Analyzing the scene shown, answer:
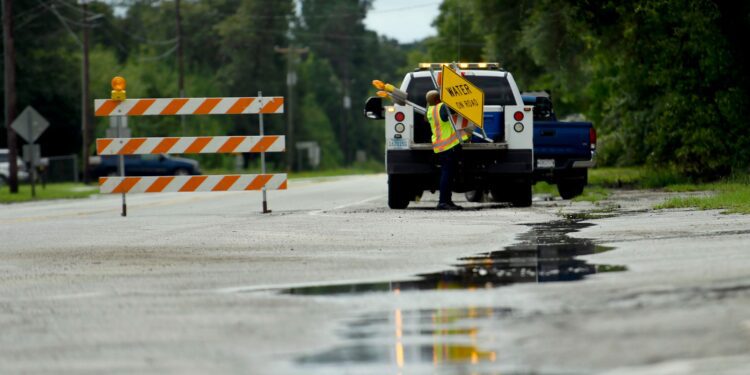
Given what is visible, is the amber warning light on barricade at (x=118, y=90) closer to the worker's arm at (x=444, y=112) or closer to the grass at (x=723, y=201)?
the worker's arm at (x=444, y=112)

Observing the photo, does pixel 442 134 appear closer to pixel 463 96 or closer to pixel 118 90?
pixel 463 96

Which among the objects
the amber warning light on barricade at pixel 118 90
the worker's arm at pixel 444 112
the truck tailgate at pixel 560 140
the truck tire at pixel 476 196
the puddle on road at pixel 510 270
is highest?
the amber warning light on barricade at pixel 118 90

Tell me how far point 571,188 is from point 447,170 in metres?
5.85

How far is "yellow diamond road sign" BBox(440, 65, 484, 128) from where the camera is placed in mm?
21375

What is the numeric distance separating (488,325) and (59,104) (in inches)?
2674

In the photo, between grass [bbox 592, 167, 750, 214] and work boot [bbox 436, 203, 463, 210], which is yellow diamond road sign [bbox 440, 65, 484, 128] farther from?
grass [bbox 592, 167, 750, 214]

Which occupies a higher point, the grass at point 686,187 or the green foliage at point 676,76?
the green foliage at point 676,76

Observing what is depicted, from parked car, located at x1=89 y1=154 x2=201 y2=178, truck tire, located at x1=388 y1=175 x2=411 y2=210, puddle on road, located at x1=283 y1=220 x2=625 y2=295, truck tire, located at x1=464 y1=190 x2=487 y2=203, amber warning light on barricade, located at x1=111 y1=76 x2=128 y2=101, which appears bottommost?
parked car, located at x1=89 y1=154 x2=201 y2=178

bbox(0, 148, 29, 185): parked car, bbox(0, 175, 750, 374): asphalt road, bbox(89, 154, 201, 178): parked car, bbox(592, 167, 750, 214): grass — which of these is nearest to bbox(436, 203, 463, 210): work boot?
bbox(592, 167, 750, 214): grass

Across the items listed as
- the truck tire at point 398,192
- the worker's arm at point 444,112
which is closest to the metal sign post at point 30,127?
the truck tire at point 398,192

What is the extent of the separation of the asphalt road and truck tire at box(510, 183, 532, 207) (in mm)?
5680

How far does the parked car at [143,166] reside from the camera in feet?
217

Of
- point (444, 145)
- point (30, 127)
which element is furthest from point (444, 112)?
point (30, 127)

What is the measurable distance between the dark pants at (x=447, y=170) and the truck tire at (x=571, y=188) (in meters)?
5.60
